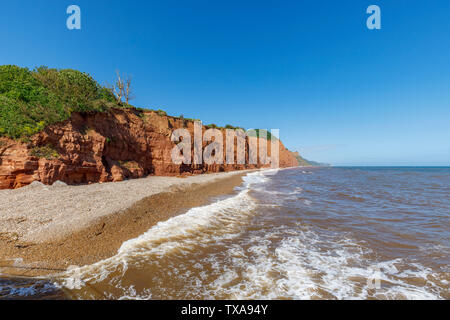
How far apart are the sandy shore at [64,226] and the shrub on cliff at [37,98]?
4.47 m

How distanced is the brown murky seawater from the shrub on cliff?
39.7 feet

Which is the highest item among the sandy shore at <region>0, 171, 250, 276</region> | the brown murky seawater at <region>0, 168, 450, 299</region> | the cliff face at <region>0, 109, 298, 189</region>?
the cliff face at <region>0, 109, 298, 189</region>

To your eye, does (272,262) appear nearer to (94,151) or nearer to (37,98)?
(94,151)

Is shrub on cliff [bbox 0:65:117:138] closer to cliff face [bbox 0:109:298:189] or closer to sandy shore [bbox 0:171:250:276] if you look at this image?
cliff face [bbox 0:109:298:189]

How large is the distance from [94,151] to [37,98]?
505 centimetres

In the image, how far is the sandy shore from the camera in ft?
13.5

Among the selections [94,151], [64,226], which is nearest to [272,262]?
[64,226]

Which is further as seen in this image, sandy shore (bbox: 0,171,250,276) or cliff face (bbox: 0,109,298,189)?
cliff face (bbox: 0,109,298,189)

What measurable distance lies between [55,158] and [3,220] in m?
7.20

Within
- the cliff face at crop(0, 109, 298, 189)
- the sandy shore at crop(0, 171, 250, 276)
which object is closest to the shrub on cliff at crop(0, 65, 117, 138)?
the cliff face at crop(0, 109, 298, 189)

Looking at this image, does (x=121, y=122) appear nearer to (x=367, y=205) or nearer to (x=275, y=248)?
(x=275, y=248)

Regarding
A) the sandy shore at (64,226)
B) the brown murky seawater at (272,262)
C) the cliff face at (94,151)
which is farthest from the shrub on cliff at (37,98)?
the brown murky seawater at (272,262)

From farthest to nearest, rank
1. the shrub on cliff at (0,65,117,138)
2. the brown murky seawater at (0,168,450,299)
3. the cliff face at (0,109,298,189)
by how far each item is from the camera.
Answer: the shrub on cliff at (0,65,117,138), the cliff face at (0,109,298,189), the brown murky seawater at (0,168,450,299)
